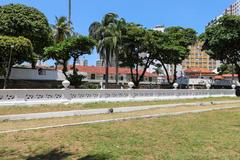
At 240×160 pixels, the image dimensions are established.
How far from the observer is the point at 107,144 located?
9.09m

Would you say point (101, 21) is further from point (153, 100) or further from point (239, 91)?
point (153, 100)

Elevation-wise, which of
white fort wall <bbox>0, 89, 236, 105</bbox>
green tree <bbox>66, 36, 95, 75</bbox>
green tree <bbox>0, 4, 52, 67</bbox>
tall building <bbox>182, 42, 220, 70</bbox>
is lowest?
white fort wall <bbox>0, 89, 236, 105</bbox>

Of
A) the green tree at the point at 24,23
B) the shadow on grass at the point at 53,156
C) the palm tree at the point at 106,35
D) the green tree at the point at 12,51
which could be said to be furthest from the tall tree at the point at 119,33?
the shadow on grass at the point at 53,156

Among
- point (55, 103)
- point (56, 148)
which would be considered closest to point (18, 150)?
point (56, 148)

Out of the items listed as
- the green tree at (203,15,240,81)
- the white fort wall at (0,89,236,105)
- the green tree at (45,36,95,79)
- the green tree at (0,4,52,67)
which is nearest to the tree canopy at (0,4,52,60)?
the green tree at (0,4,52,67)

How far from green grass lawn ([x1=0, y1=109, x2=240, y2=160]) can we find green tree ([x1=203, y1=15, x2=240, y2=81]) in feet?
98.7

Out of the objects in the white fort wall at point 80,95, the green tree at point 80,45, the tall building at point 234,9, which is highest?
the tall building at point 234,9

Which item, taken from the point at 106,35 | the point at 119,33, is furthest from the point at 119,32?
the point at 106,35

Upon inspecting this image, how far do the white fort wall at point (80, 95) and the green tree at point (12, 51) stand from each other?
10.6 metres

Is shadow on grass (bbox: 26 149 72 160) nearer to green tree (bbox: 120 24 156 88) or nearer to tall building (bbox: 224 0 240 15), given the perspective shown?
green tree (bbox: 120 24 156 88)

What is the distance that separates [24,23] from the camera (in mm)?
35719

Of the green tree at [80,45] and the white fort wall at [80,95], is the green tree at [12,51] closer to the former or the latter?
the green tree at [80,45]

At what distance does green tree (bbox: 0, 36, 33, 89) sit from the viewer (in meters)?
30.1

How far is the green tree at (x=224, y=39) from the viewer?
40.5m
